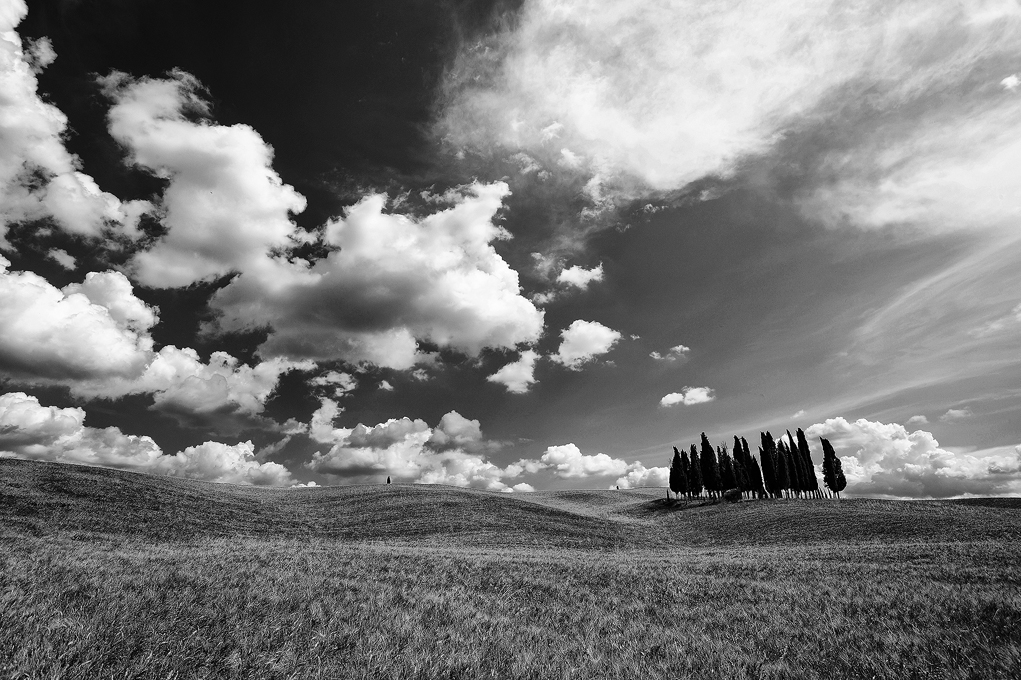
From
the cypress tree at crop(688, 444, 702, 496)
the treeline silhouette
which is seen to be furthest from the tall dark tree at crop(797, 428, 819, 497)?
the cypress tree at crop(688, 444, 702, 496)

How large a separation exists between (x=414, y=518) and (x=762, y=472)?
70.4m

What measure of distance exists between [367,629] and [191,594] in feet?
11.2

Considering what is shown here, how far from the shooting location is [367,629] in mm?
7426

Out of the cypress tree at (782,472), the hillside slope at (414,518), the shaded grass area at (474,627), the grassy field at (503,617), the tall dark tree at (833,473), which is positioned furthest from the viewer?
the tall dark tree at (833,473)

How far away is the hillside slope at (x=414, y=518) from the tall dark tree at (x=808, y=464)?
31663 millimetres

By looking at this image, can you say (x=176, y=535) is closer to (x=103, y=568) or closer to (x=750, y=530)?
(x=103, y=568)

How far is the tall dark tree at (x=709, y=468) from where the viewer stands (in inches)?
3388

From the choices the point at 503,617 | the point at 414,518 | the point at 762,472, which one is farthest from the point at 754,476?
the point at 503,617

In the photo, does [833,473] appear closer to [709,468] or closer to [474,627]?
[709,468]

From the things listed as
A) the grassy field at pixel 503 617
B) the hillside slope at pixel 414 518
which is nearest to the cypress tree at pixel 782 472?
the hillside slope at pixel 414 518

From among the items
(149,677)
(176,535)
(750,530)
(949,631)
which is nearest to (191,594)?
(149,677)

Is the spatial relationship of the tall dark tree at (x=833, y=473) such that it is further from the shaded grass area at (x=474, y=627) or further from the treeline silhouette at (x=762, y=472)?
the shaded grass area at (x=474, y=627)

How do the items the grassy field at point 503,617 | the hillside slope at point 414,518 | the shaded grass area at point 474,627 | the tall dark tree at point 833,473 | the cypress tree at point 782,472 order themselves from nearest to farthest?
the shaded grass area at point 474,627, the grassy field at point 503,617, the hillside slope at point 414,518, the cypress tree at point 782,472, the tall dark tree at point 833,473

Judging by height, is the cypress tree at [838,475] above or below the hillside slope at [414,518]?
above
